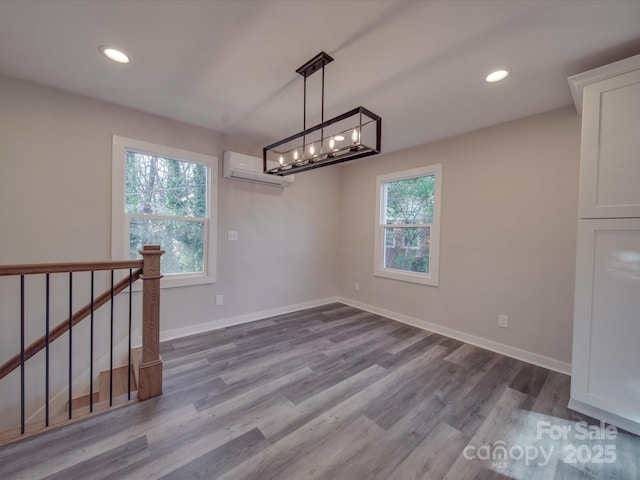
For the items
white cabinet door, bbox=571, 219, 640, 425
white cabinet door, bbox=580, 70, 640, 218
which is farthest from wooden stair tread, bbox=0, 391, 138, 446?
white cabinet door, bbox=580, 70, 640, 218

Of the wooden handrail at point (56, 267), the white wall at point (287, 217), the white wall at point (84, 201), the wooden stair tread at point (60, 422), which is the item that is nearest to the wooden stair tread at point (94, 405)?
the wooden stair tread at point (60, 422)

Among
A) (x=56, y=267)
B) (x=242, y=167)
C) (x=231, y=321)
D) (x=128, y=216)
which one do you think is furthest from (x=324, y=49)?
(x=231, y=321)

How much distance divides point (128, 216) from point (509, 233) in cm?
405

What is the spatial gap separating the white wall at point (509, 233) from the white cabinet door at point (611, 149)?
709 millimetres

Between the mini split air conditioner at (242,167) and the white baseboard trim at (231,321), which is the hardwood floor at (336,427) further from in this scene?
the mini split air conditioner at (242,167)

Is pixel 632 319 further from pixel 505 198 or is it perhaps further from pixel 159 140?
pixel 159 140

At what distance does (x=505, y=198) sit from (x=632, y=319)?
1.51 metres

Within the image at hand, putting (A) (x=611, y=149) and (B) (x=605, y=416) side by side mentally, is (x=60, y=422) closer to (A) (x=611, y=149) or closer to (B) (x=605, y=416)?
(B) (x=605, y=416)

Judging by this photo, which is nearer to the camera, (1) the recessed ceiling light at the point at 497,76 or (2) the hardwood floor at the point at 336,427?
(2) the hardwood floor at the point at 336,427

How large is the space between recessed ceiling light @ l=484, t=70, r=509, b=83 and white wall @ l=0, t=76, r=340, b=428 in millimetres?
2732

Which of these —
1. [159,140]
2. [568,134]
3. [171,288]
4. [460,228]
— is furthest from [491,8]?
[171,288]

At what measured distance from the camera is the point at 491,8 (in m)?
1.49

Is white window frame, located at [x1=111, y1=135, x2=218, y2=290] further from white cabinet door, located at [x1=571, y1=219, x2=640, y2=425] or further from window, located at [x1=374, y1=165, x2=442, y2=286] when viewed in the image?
white cabinet door, located at [x1=571, y1=219, x2=640, y2=425]

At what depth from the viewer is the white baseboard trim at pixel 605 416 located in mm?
1775
